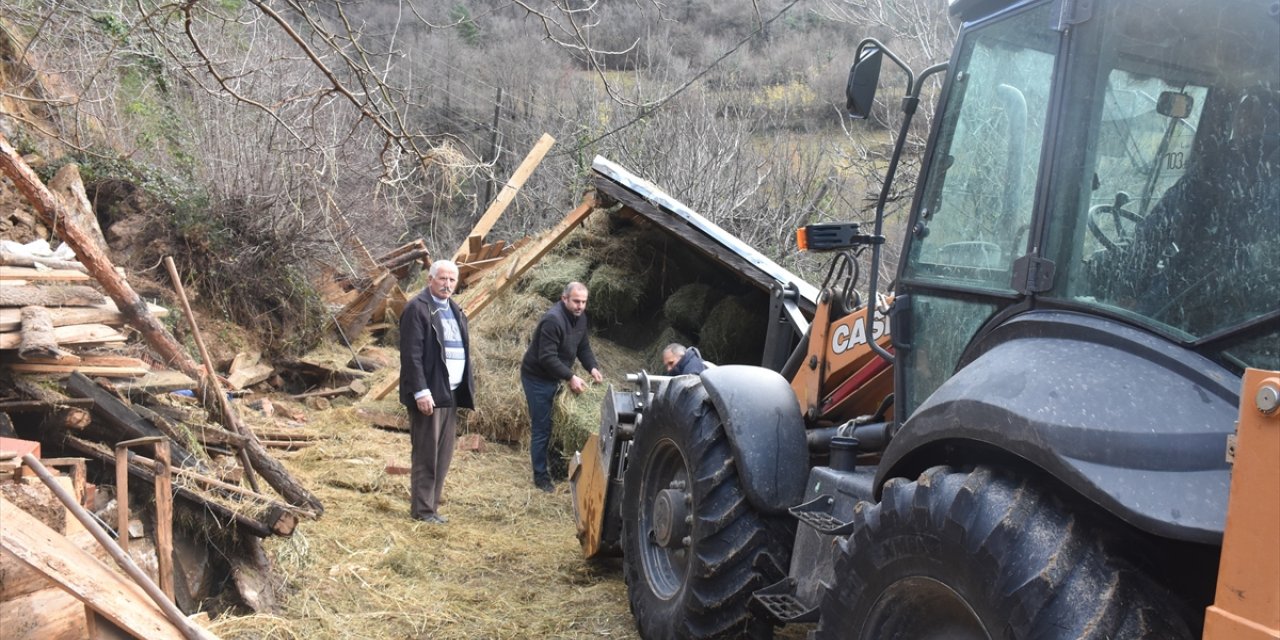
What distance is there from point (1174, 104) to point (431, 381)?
5402 millimetres

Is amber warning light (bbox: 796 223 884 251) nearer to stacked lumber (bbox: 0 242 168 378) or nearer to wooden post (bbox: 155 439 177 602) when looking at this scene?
wooden post (bbox: 155 439 177 602)

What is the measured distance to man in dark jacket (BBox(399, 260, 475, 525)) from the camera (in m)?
6.95

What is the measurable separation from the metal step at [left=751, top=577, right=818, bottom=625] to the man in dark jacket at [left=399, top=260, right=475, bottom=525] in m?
3.56

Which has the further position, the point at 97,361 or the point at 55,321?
the point at 97,361

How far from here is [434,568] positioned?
20.1 feet

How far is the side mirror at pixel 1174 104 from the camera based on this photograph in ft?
8.63

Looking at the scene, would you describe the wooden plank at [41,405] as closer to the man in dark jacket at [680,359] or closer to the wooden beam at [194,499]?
the wooden beam at [194,499]

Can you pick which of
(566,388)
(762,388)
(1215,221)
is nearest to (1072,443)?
(1215,221)

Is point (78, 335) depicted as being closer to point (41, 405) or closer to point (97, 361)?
point (97, 361)

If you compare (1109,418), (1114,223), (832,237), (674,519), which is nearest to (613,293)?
(674,519)

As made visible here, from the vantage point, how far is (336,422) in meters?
10.0

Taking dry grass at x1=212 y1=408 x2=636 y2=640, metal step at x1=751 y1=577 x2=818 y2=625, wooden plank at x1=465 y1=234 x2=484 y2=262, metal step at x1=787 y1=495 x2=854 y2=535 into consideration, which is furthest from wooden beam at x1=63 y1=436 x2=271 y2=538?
wooden plank at x1=465 y1=234 x2=484 y2=262

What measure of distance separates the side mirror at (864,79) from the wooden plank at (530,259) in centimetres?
662

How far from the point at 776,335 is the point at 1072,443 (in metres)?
4.69
